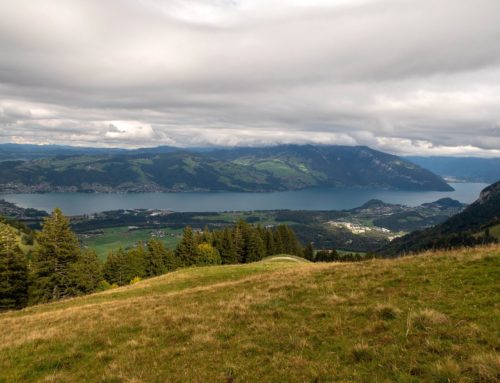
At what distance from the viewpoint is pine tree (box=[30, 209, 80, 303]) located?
173 ft

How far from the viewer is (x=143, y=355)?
13.5 metres

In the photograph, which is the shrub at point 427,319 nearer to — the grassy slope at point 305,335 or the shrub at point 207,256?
the grassy slope at point 305,335

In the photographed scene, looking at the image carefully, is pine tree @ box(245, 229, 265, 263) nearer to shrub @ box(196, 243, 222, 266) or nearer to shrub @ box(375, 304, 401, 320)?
shrub @ box(196, 243, 222, 266)

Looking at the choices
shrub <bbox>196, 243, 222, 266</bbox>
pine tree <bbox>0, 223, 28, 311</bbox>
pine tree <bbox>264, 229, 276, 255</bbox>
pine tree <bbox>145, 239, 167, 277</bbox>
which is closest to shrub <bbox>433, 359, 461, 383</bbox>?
pine tree <bbox>0, 223, 28, 311</bbox>

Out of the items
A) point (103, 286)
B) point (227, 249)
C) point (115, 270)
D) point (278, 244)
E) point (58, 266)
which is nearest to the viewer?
point (58, 266)

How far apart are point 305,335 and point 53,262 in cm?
5244

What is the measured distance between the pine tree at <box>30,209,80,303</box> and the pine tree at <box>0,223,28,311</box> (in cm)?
162

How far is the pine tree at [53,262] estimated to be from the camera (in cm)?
5281

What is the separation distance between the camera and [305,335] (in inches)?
523

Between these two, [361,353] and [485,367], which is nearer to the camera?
[485,367]

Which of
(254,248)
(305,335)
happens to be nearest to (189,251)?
(254,248)

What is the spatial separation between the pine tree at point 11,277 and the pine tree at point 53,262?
1.62 metres

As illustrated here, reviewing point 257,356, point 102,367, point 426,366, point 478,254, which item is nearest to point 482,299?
point 426,366

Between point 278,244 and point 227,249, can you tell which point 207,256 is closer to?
point 227,249
